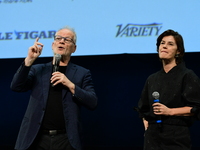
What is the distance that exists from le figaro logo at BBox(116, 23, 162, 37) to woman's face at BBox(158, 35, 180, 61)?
2.87 ft

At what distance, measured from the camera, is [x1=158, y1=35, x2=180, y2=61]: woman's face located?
2.10 m

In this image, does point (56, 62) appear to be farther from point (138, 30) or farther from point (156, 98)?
point (138, 30)

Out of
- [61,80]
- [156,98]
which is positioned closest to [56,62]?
[61,80]

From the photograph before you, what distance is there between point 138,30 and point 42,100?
51.5 inches

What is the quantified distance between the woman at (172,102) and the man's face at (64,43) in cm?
70

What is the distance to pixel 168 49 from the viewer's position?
6.90ft

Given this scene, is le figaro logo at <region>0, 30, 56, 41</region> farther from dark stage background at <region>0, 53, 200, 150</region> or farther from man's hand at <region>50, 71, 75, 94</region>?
man's hand at <region>50, 71, 75, 94</region>

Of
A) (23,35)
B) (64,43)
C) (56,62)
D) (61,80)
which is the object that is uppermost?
(23,35)

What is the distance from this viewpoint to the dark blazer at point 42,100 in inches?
83.8

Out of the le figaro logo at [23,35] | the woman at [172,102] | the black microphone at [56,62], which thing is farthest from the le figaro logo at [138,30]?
the black microphone at [56,62]

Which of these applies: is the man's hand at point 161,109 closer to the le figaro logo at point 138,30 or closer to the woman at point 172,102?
the woman at point 172,102

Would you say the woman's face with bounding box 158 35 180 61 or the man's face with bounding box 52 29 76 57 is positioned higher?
the man's face with bounding box 52 29 76 57

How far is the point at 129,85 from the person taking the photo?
11.1 ft

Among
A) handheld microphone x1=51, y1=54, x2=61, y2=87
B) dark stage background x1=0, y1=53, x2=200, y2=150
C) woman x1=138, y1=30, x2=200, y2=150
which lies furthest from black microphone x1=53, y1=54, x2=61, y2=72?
dark stage background x1=0, y1=53, x2=200, y2=150
